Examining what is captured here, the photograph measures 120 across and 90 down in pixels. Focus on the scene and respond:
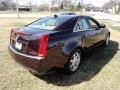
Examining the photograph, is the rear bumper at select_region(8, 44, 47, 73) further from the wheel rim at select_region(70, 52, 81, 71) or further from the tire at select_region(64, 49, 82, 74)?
the wheel rim at select_region(70, 52, 81, 71)

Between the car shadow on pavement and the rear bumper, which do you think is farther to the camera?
the car shadow on pavement

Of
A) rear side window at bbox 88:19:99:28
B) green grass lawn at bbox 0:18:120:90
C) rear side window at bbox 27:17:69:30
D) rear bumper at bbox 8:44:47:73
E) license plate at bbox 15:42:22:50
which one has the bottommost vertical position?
green grass lawn at bbox 0:18:120:90

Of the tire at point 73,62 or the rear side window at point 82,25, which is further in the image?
the rear side window at point 82,25

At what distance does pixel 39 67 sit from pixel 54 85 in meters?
0.72

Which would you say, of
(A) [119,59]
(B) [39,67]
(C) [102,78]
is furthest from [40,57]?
(A) [119,59]

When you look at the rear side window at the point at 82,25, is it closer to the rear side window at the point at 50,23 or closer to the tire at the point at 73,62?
the rear side window at the point at 50,23

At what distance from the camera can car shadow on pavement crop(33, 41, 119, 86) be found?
4576 mm

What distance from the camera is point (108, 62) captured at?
5973mm

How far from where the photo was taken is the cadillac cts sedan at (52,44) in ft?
12.9

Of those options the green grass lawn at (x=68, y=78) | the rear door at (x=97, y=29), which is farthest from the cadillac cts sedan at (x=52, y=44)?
the rear door at (x=97, y=29)

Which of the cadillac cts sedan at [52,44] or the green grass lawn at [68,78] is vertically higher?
the cadillac cts sedan at [52,44]

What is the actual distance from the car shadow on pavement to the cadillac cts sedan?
0.20 meters

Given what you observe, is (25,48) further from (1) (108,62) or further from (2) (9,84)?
(1) (108,62)

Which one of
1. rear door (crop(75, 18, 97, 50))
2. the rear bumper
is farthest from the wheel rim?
the rear bumper
